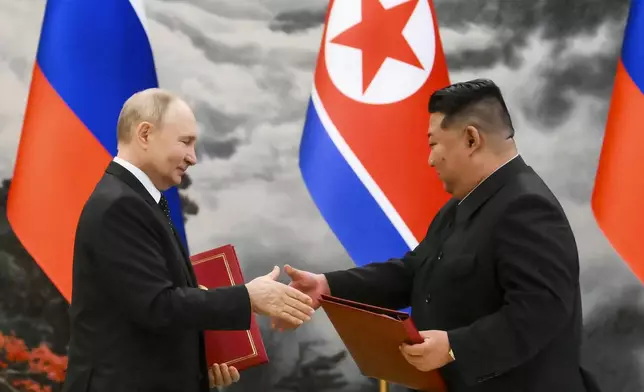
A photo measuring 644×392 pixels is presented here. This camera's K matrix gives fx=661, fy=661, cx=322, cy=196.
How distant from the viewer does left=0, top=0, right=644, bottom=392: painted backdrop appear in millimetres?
3176

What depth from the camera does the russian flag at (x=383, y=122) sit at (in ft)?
8.22

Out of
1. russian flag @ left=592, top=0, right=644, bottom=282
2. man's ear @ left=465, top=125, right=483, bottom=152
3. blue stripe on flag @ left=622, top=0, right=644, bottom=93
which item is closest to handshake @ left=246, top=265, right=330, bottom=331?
man's ear @ left=465, top=125, right=483, bottom=152

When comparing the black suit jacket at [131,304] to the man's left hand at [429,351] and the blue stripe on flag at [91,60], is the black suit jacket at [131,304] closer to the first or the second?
the man's left hand at [429,351]

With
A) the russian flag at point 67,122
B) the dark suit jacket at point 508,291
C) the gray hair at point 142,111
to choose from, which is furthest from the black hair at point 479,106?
the russian flag at point 67,122

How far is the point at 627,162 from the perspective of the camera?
2.40 m

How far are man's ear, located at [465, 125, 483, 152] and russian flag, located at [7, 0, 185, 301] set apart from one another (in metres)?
1.39

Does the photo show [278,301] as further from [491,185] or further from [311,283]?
[491,185]

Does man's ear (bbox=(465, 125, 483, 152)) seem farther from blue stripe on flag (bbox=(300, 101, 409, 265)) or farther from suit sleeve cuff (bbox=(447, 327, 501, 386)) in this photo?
blue stripe on flag (bbox=(300, 101, 409, 265))

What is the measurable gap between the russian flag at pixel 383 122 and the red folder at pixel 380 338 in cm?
80

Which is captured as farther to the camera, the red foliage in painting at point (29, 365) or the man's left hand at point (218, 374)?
the red foliage in painting at point (29, 365)

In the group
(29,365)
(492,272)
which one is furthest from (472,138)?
(29,365)

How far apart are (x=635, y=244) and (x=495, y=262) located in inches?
42.8

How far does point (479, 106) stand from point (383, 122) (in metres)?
0.85

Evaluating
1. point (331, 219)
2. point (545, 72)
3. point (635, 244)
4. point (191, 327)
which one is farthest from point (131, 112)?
point (545, 72)
